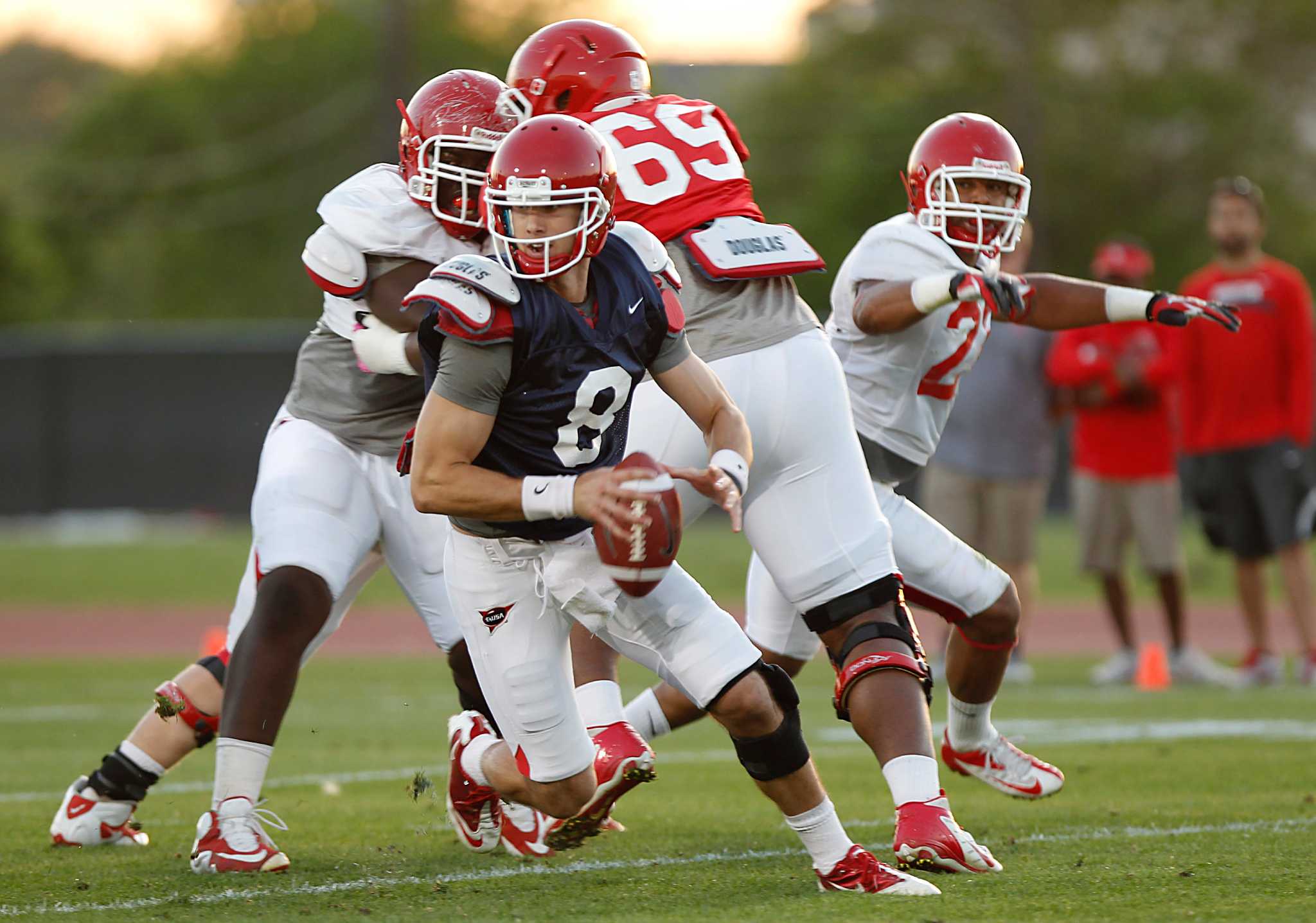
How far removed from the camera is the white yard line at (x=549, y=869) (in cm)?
388

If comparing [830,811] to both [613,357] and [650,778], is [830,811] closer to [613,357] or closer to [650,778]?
[650,778]

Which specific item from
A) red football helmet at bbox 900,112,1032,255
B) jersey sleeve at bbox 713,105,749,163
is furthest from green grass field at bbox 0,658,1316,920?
jersey sleeve at bbox 713,105,749,163

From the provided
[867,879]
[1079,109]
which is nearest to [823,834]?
[867,879]

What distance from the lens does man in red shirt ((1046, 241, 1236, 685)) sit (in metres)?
8.79

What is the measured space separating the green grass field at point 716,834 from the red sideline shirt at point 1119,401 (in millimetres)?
1424

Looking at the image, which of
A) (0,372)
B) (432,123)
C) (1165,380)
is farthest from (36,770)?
(0,372)

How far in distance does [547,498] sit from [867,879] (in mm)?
1082

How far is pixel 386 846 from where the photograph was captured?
471cm

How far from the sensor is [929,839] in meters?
3.85

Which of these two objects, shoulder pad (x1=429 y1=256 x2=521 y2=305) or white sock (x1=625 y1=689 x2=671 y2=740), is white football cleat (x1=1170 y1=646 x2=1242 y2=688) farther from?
shoulder pad (x1=429 y1=256 x2=521 y2=305)

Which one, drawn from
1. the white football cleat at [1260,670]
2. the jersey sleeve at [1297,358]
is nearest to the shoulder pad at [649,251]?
the jersey sleeve at [1297,358]

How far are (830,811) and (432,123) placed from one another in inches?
74.4

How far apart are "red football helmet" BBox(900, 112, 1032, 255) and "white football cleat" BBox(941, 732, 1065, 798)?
1365 millimetres

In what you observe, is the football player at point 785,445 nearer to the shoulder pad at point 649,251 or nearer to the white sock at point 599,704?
the white sock at point 599,704
